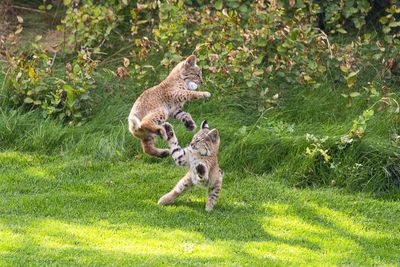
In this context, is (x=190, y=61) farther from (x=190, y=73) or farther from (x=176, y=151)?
(x=176, y=151)

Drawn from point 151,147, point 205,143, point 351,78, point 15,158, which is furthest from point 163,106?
point 351,78

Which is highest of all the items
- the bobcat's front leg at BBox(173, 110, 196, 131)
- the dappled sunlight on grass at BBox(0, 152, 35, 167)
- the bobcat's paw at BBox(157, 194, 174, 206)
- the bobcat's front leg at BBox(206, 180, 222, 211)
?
the bobcat's front leg at BBox(173, 110, 196, 131)

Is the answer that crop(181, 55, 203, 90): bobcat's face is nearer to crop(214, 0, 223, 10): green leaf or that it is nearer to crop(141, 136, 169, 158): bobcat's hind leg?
crop(141, 136, 169, 158): bobcat's hind leg

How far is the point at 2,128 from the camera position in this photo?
12.6 metres

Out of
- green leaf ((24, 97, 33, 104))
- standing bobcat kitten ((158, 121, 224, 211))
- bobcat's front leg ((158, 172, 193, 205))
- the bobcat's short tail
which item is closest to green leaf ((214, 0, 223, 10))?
green leaf ((24, 97, 33, 104))

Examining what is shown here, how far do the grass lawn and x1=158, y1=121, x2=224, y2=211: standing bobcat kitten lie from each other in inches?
10.0

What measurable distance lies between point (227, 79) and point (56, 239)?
4.41 metres

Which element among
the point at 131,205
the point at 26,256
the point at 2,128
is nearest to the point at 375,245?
the point at 131,205

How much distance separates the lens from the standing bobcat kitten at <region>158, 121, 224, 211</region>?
1010 centimetres

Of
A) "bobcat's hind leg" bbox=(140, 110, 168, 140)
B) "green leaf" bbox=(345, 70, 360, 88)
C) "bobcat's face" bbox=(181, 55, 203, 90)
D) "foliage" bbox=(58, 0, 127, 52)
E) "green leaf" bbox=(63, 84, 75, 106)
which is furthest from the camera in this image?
"foliage" bbox=(58, 0, 127, 52)

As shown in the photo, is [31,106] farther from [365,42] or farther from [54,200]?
[365,42]

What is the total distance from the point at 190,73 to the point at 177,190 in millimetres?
1284

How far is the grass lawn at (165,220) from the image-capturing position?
356 inches

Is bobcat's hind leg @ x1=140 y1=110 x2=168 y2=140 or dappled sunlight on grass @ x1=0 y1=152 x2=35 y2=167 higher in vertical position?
bobcat's hind leg @ x1=140 y1=110 x2=168 y2=140
